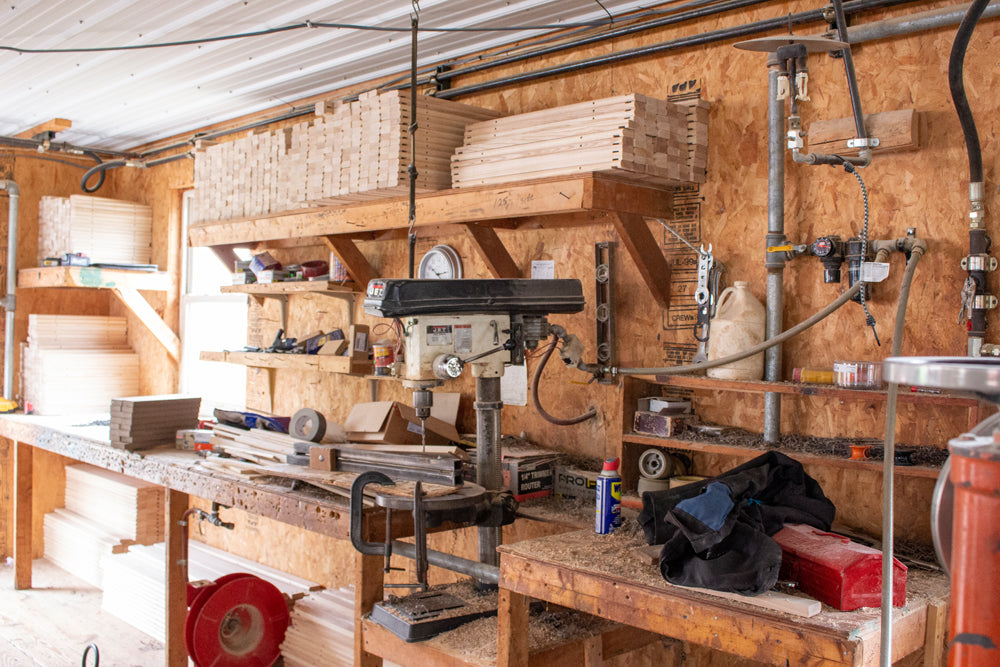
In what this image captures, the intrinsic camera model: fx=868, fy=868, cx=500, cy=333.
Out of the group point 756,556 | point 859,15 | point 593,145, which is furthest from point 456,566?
point 859,15

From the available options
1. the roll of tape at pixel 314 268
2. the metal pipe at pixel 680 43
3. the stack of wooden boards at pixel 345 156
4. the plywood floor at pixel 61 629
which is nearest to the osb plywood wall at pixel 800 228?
the metal pipe at pixel 680 43

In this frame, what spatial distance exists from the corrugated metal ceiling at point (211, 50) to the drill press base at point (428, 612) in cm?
208

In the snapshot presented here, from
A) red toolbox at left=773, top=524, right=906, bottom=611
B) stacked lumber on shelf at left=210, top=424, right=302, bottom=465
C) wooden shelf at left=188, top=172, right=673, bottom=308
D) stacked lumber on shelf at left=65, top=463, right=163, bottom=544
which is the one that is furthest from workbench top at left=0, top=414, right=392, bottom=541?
red toolbox at left=773, top=524, right=906, bottom=611

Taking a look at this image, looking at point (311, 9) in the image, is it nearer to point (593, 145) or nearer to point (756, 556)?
point (593, 145)

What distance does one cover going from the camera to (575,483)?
323 cm

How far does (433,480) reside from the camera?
2855 mm

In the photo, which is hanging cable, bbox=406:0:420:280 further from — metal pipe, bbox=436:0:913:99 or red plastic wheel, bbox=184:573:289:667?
red plastic wheel, bbox=184:573:289:667

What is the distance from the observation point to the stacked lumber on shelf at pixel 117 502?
500 centimetres

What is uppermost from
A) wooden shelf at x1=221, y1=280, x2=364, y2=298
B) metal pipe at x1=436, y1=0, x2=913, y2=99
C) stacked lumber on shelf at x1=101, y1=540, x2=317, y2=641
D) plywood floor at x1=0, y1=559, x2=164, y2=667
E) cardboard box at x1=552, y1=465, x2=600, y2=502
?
metal pipe at x1=436, y1=0, x2=913, y2=99

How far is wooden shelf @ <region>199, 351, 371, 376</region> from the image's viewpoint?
13.0 ft

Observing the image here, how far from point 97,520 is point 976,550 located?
5615mm

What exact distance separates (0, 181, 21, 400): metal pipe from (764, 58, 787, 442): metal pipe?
5168 mm

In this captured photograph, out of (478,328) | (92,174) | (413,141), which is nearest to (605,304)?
(478,328)

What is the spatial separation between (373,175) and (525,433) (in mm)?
Answer: 1239
